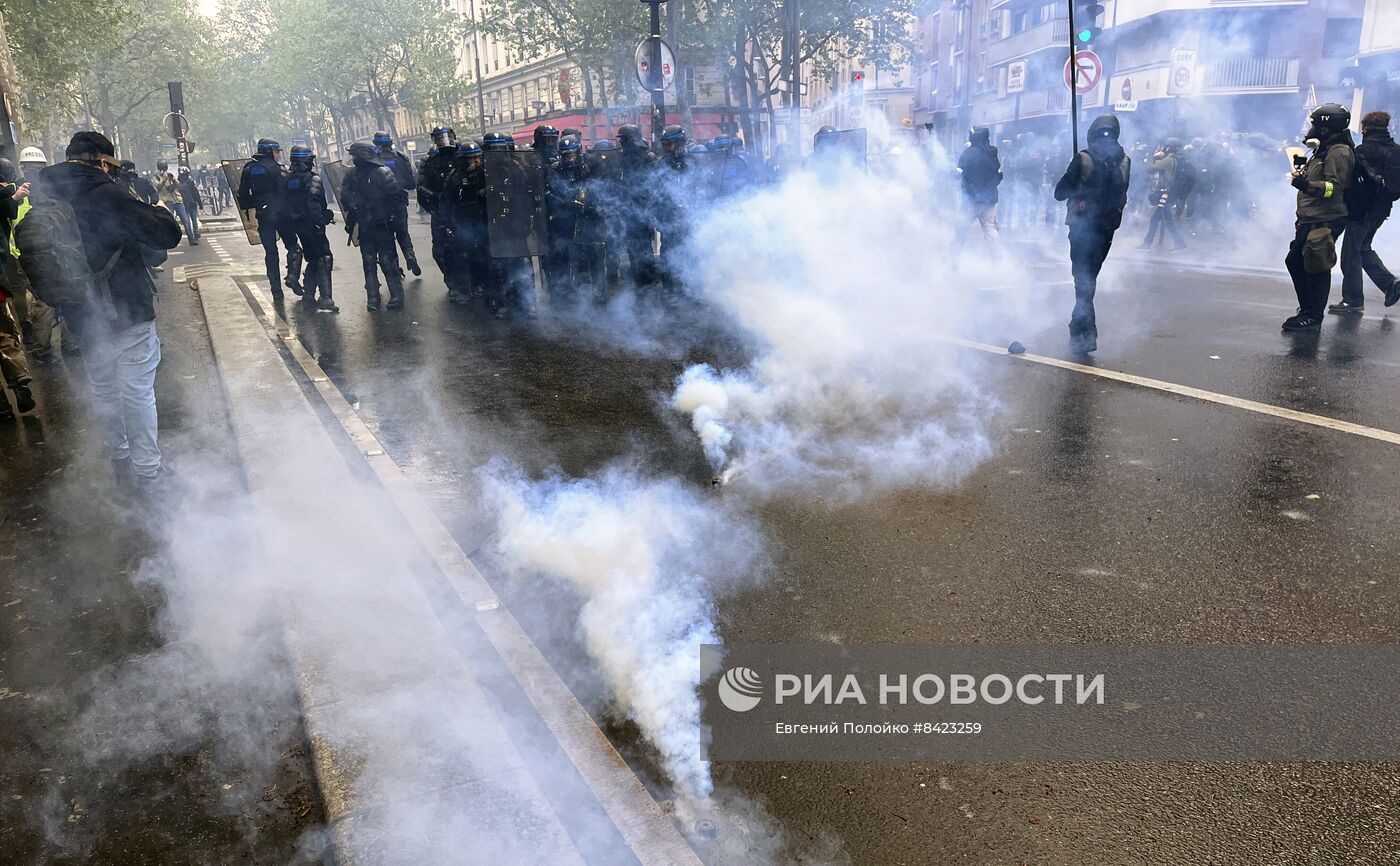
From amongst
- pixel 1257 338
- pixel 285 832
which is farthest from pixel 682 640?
pixel 1257 338

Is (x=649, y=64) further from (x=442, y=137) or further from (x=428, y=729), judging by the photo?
(x=428, y=729)

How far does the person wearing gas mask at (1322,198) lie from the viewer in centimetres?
773

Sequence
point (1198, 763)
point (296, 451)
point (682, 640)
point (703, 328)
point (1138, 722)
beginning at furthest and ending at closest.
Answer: point (703, 328)
point (296, 451)
point (682, 640)
point (1138, 722)
point (1198, 763)

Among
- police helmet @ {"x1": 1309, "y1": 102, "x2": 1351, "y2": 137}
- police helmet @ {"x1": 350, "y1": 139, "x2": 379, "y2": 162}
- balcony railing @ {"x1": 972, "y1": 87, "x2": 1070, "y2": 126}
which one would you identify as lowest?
police helmet @ {"x1": 1309, "y1": 102, "x2": 1351, "y2": 137}

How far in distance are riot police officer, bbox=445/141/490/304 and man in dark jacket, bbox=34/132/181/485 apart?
5267 mm

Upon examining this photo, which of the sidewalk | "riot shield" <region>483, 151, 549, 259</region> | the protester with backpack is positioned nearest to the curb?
the sidewalk

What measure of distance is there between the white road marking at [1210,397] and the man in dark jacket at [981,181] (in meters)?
5.13

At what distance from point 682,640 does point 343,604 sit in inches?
52.6

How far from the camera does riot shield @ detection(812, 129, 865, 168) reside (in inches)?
449

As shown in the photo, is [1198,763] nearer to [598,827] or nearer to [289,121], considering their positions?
[598,827]

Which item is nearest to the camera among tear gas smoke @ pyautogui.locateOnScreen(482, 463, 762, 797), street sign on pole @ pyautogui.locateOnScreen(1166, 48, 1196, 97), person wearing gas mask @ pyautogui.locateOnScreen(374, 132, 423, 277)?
tear gas smoke @ pyautogui.locateOnScreen(482, 463, 762, 797)

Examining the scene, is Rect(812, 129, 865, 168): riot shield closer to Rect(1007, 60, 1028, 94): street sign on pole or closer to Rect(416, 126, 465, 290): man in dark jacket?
Rect(416, 126, 465, 290): man in dark jacket

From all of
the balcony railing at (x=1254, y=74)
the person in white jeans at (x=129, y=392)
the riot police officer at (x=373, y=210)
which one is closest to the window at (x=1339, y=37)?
the balcony railing at (x=1254, y=74)

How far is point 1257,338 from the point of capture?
7953mm
